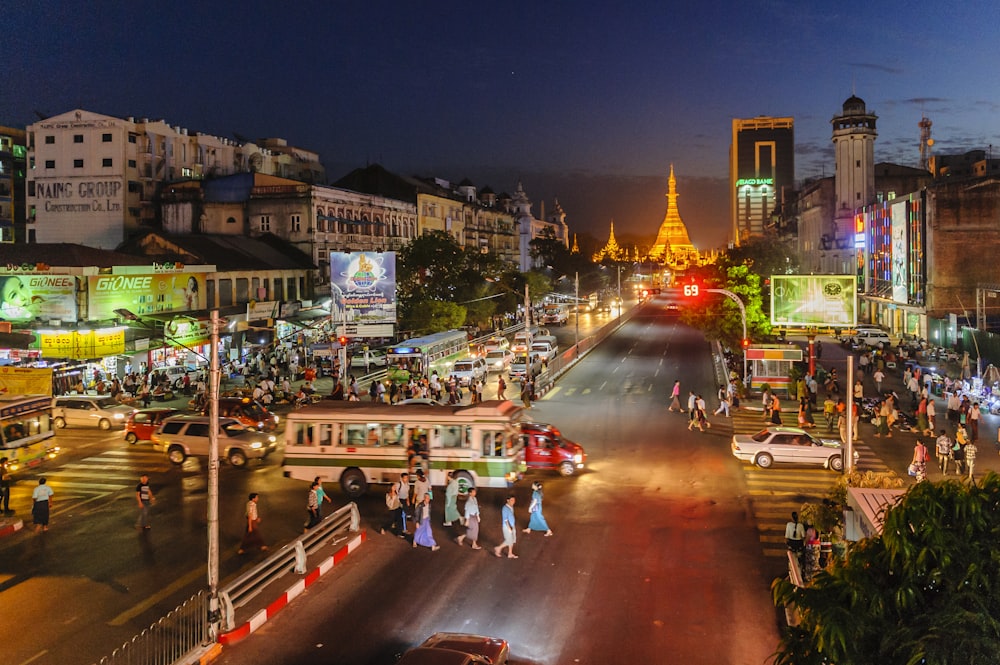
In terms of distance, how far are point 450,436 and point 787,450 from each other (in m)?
11.0

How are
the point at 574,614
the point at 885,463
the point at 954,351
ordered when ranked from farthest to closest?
the point at 954,351
the point at 885,463
the point at 574,614

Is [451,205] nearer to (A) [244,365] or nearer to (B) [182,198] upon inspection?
(B) [182,198]

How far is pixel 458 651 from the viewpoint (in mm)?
11336

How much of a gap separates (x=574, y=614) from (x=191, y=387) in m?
31.7

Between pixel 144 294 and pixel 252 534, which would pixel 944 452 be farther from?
pixel 144 294

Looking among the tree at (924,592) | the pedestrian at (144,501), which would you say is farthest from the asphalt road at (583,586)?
the tree at (924,592)

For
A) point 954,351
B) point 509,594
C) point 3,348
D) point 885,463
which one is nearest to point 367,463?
point 509,594

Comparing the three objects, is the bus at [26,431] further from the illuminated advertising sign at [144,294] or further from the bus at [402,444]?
the illuminated advertising sign at [144,294]

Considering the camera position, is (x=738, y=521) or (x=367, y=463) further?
(x=367, y=463)

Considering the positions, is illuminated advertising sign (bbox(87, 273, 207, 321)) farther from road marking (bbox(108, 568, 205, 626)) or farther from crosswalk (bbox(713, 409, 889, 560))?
crosswalk (bbox(713, 409, 889, 560))

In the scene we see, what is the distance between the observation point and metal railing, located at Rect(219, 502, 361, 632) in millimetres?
13547

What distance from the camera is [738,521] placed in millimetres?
19859

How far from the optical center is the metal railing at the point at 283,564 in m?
13.5

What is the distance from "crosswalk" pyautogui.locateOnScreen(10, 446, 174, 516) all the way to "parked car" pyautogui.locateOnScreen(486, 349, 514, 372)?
25.9 m
